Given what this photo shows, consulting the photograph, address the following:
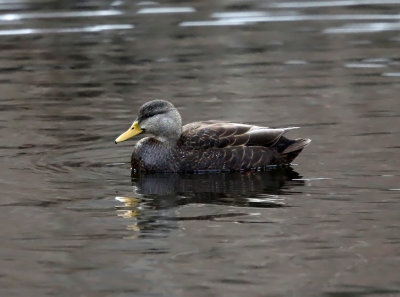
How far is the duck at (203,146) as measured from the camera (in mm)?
12000

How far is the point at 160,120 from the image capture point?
1218 cm

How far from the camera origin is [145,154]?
12117mm

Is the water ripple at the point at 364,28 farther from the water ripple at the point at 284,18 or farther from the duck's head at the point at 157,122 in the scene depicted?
the duck's head at the point at 157,122

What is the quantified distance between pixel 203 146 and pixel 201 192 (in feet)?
3.35

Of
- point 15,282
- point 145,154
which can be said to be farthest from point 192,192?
point 15,282

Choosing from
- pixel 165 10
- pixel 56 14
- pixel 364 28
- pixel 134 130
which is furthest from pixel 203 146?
pixel 56 14

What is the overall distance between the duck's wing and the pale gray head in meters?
0.14

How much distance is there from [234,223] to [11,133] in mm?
4770

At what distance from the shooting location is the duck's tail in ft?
39.6

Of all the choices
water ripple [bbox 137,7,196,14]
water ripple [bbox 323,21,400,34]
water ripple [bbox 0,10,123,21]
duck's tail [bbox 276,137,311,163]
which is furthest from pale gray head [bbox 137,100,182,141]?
water ripple [bbox 0,10,123,21]

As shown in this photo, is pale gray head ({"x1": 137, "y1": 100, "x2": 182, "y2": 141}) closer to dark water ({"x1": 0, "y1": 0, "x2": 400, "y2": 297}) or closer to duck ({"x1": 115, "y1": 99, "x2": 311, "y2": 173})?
duck ({"x1": 115, "y1": 99, "x2": 311, "y2": 173})

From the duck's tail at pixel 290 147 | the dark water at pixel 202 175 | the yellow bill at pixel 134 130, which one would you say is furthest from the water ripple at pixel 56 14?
the duck's tail at pixel 290 147

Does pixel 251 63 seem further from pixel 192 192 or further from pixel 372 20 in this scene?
pixel 192 192

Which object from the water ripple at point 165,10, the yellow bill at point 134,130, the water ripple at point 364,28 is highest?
the yellow bill at point 134,130
